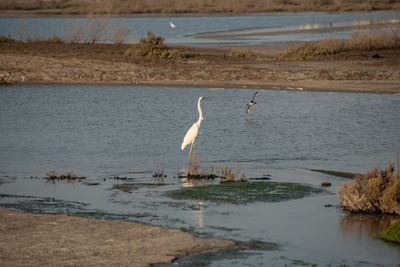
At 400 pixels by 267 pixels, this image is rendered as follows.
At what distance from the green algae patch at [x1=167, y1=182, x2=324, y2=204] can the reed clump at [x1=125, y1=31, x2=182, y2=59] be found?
21.0 metres

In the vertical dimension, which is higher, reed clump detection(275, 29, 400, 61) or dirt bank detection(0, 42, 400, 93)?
reed clump detection(275, 29, 400, 61)

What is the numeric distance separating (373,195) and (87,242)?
179 inches

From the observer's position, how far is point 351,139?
1744 centimetres

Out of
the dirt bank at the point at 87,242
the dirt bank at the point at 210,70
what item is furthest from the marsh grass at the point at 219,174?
the dirt bank at the point at 210,70

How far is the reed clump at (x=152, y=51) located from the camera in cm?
3322

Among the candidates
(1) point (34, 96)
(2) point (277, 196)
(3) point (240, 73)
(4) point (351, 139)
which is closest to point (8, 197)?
(2) point (277, 196)

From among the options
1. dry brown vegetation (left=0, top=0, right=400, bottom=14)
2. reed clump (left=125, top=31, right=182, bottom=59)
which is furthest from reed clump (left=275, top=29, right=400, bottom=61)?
dry brown vegetation (left=0, top=0, right=400, bottom=14)

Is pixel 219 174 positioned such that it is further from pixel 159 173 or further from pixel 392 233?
pixel 392 233

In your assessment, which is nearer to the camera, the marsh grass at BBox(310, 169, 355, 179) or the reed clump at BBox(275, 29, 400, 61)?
the marsh grass at BBox(310, 169, 355, 179)

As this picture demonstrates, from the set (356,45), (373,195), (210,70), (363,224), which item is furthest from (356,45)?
(363,224)

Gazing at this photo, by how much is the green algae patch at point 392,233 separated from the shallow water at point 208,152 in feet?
0.42

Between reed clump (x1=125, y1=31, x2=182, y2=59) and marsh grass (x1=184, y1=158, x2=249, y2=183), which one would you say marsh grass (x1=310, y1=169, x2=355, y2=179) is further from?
reed clump (x1=125, y1=31, x2=182, y2=59)

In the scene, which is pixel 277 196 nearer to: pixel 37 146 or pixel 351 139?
pixel 351 139

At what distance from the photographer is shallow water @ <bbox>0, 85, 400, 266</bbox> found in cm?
1020
